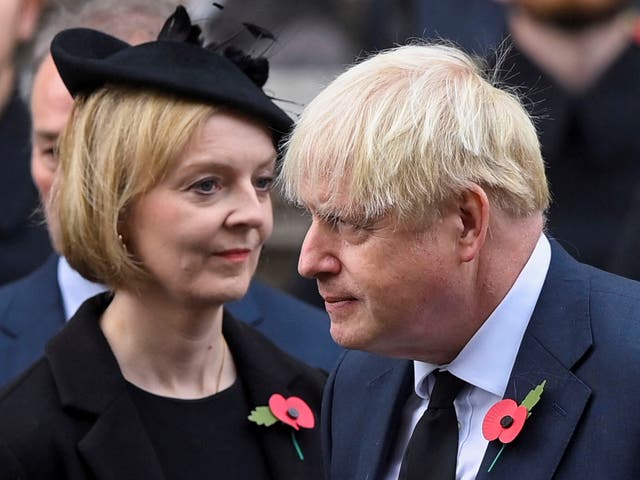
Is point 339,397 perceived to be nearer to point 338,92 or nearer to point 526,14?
point 338,92

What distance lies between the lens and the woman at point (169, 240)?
3.96 metres

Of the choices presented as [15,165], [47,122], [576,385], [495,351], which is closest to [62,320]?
[47,122]

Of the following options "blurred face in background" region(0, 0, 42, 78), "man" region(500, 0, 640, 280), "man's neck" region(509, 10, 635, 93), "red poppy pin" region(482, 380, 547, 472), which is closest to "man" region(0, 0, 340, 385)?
"blurred face in background" region(0, 0, 42, 78)

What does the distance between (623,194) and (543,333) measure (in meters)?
3.16

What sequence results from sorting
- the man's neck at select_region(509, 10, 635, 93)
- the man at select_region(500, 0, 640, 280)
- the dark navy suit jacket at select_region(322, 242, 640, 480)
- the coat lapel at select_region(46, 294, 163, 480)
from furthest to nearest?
the man's neck at select_region(509, 10, 635, 93), the man at select_region(500, 0, 640, 280), the coat lapel at select_region(46, 294, 163, 480), the dark navy suit jacket at select_region(322, 242, 640, 480)

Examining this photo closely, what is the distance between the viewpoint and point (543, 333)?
3244mm

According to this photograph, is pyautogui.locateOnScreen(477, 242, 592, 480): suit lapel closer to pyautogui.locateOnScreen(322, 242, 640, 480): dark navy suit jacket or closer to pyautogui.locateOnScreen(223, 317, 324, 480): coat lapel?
pyautogui.locateOnScreen(322, 242, 640, 480): dark navy suit jacket

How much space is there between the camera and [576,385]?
10.3 ft

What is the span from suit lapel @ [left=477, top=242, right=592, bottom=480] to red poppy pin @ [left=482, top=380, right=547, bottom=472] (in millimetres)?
20

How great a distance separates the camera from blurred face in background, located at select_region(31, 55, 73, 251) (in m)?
4.88

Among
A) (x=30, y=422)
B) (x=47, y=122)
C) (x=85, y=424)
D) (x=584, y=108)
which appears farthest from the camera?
(x=584, y=108)

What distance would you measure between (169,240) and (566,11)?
9.55 feet

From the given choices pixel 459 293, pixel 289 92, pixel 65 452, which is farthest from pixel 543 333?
pixel 289 92

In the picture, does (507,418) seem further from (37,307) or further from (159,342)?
(37,307)
